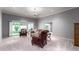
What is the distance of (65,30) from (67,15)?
0.90 meters

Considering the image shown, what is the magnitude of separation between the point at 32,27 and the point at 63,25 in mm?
2499

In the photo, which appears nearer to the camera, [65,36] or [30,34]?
[30,34]

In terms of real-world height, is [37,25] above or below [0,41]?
above

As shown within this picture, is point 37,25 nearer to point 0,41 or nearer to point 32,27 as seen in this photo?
point 32,27
